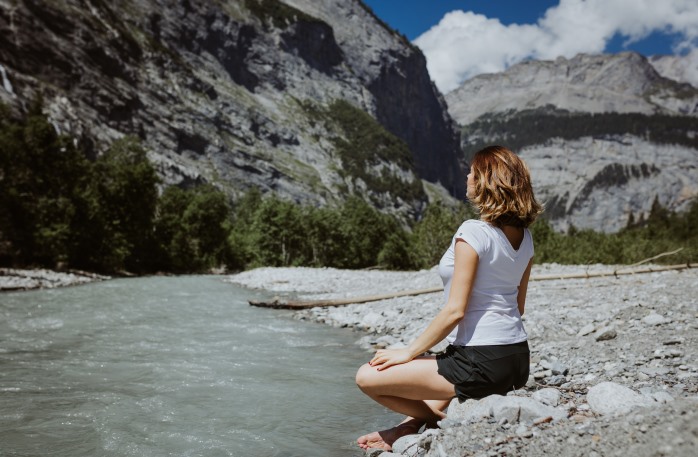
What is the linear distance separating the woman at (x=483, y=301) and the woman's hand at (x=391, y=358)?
1 cm

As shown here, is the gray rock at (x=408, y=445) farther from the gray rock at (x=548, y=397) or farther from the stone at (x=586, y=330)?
the stone at (x=586, y=330)

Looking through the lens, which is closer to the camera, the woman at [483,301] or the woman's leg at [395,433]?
the woman at [483,301]

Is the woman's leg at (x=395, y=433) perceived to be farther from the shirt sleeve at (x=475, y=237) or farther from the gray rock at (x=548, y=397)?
the shirt sleeve at (x=475, y=237)

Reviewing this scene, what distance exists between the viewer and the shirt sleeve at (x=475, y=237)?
406cm

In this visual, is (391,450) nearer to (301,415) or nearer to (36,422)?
(301,415)

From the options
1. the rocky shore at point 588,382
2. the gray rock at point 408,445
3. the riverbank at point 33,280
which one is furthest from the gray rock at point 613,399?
the riverbank at point 33,280

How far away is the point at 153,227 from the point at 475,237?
6240cm

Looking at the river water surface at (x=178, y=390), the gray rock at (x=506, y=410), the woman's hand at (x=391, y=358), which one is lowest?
the river water surface at (x=178, y=390)

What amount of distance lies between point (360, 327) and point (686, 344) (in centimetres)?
873

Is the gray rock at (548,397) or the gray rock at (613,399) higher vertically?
the gray rock at (613,399)

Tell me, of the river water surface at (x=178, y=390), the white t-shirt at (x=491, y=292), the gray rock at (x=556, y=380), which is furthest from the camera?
the gray rock at (x=556, y=380)

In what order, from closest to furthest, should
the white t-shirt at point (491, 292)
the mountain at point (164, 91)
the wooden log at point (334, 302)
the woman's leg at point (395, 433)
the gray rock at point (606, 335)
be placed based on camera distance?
the white t-shirt at point (491, 292)
the woman's leg at point (395, 433)
the gray rock at point (606, 335)
the wooden log at point (334, 302)
the mountain at point (164, 91)

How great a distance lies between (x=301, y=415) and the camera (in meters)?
6.81

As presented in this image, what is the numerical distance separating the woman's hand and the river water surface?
A: 1.49 metres
